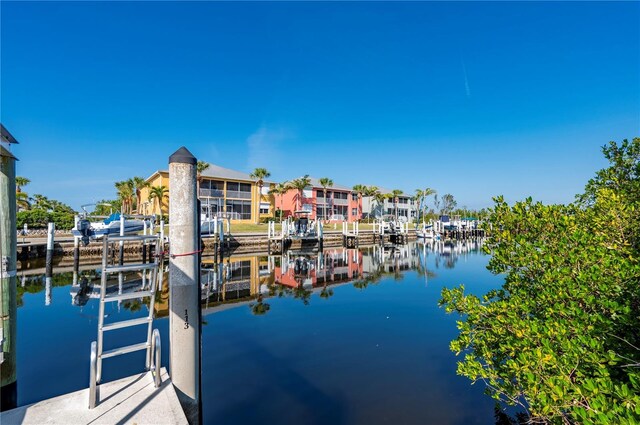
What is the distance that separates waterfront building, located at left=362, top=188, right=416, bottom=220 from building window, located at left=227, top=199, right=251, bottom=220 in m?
27.4

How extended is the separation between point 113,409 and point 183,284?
57.2 inches

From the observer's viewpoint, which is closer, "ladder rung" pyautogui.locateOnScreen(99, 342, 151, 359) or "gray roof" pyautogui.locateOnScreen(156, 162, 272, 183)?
"ladder rung" pyautogui.locateOnScreen(99, 342, 151, 359)

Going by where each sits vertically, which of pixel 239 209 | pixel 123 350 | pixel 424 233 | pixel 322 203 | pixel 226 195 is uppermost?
pixel 226 195

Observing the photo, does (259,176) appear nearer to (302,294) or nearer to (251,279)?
(251,279)

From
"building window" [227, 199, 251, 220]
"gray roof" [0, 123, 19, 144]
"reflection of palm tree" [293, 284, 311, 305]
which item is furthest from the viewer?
"building window" [227, 199, 251, 220]

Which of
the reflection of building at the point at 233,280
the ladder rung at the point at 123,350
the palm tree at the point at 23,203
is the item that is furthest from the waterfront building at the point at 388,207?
the ladder rung at the point at 123,350

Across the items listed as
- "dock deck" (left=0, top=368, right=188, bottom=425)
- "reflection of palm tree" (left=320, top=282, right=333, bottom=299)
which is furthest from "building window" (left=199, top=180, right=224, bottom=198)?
"dock deck" (left=0, top=368, right=188, bottom=425)

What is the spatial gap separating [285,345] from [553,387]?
7310mm

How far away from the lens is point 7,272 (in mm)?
4719

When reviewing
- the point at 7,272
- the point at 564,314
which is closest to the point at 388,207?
the point at 564,314

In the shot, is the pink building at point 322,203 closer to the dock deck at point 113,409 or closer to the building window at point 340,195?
the building window at point 340,195

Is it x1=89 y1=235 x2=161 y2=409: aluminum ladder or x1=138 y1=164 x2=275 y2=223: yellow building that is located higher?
x1=138 y1=164 x2=275 y2=223: yellow building

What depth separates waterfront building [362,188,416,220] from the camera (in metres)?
68.0

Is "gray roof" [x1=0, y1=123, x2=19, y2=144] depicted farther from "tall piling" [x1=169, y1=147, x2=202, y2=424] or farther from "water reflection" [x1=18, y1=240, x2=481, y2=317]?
"water reflection" [x1=18, y1=240, x2=481, y2=317]
